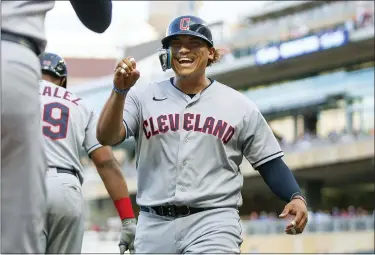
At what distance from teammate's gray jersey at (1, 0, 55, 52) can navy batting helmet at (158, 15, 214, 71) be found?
2329mm

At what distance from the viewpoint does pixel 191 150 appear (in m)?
5.23

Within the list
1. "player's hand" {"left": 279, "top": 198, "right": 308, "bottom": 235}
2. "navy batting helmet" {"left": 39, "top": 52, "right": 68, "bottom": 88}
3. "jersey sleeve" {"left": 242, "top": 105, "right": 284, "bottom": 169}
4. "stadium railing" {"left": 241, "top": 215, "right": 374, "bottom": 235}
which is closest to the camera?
"player's hand" {"left": 279, "top": 198, "right": 308, "bottom": 235}

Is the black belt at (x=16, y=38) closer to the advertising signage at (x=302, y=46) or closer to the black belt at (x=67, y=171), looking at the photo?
the black belt at (x=67, y=171)

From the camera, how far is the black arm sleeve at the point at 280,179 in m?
5.32

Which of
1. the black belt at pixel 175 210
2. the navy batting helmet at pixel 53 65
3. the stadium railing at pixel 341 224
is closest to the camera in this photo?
the black belt at pixel 175 210

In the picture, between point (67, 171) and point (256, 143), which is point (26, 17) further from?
point (67, 171)

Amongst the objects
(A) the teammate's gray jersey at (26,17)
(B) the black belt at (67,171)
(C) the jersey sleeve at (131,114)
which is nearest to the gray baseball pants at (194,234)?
(C) the jersey sleeve at (131,114)

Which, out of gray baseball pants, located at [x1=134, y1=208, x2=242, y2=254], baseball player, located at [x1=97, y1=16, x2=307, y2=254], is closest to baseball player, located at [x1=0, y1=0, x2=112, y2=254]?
baseball player, located at [x1=97, y1=16, x2=307, y2=254]

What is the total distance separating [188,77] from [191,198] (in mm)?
801

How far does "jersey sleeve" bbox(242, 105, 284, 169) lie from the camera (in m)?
5.40

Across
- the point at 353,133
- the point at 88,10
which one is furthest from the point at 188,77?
the point at 353,133

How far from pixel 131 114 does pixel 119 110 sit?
397mm

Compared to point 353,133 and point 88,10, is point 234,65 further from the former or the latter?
point 88,10

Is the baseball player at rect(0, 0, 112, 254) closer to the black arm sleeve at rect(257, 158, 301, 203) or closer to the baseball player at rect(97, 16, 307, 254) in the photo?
the baseball player at rect(97, 16, 307, 254)
